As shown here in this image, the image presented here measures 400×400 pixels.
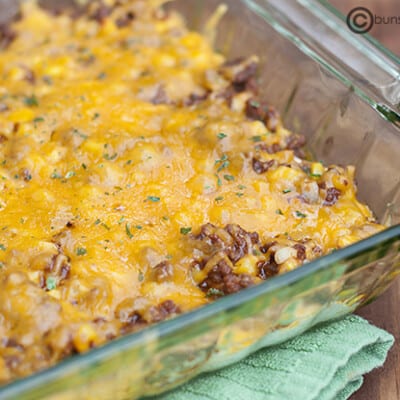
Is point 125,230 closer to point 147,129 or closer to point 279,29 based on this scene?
point 147,129

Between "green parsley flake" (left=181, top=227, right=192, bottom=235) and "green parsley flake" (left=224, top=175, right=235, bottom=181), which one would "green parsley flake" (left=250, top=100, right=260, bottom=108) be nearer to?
"green parsley flake" (left=224, top=175, right=235, bottom=181)

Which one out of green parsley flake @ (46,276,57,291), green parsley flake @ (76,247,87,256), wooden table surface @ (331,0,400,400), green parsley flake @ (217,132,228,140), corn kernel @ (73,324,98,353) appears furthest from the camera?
green parsley flake @ (217,132,228,140)

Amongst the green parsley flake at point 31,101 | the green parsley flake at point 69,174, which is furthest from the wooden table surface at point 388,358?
the green parsley flake at point 31,101

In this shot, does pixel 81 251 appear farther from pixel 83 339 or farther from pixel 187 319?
pixel 187 319

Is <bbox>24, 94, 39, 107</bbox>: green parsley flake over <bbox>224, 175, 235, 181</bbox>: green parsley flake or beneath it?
beneath

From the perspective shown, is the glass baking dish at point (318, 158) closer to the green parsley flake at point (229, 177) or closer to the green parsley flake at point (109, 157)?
the green parsley flake at point (229, 177)


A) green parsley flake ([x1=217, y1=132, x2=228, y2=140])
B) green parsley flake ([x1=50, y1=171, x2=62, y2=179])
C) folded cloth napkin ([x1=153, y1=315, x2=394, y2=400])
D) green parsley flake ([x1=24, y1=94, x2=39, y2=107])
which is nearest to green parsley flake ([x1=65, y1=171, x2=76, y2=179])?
green parsley flake ([x1=50, y1=171, x2=62, y2=179])

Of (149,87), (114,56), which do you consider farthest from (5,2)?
(149,87)
